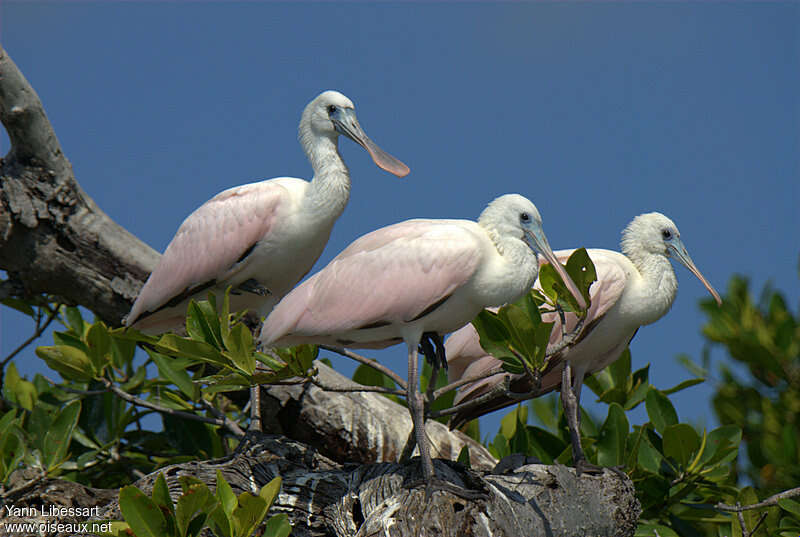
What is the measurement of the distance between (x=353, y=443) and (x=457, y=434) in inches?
36.5

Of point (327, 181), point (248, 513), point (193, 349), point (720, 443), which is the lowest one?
point (248, 513)

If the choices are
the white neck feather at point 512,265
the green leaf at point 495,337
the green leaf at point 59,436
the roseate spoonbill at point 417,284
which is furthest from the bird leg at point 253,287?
the green leaf at point 495,337

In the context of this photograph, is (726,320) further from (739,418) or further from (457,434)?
(457,434)

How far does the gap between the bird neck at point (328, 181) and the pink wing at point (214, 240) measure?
0.23 m

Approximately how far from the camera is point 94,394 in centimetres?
683

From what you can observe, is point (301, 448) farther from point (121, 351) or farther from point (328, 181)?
point (121, 351)

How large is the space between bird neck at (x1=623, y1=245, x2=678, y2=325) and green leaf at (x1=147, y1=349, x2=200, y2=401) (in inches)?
120

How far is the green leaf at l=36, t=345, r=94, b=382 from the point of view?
6430mm

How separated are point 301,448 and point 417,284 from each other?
1557mm

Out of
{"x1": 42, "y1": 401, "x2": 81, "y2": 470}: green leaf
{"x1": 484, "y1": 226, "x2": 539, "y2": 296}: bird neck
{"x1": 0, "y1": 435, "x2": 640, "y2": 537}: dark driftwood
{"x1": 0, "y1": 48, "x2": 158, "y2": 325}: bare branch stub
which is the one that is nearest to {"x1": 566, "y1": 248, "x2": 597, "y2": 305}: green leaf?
{"x1": 484, "y1": 226, "x2": 539, "y2": 296}: bird neck

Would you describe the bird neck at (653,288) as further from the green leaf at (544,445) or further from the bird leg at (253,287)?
the bird leg at (253,287)

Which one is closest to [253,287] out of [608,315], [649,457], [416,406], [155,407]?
[155,407]

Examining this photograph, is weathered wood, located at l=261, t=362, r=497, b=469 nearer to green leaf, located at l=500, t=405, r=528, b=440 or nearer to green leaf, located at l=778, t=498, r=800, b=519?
green leaf, located at l=500, t=405, r=528, b=440

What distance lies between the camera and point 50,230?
758cm
